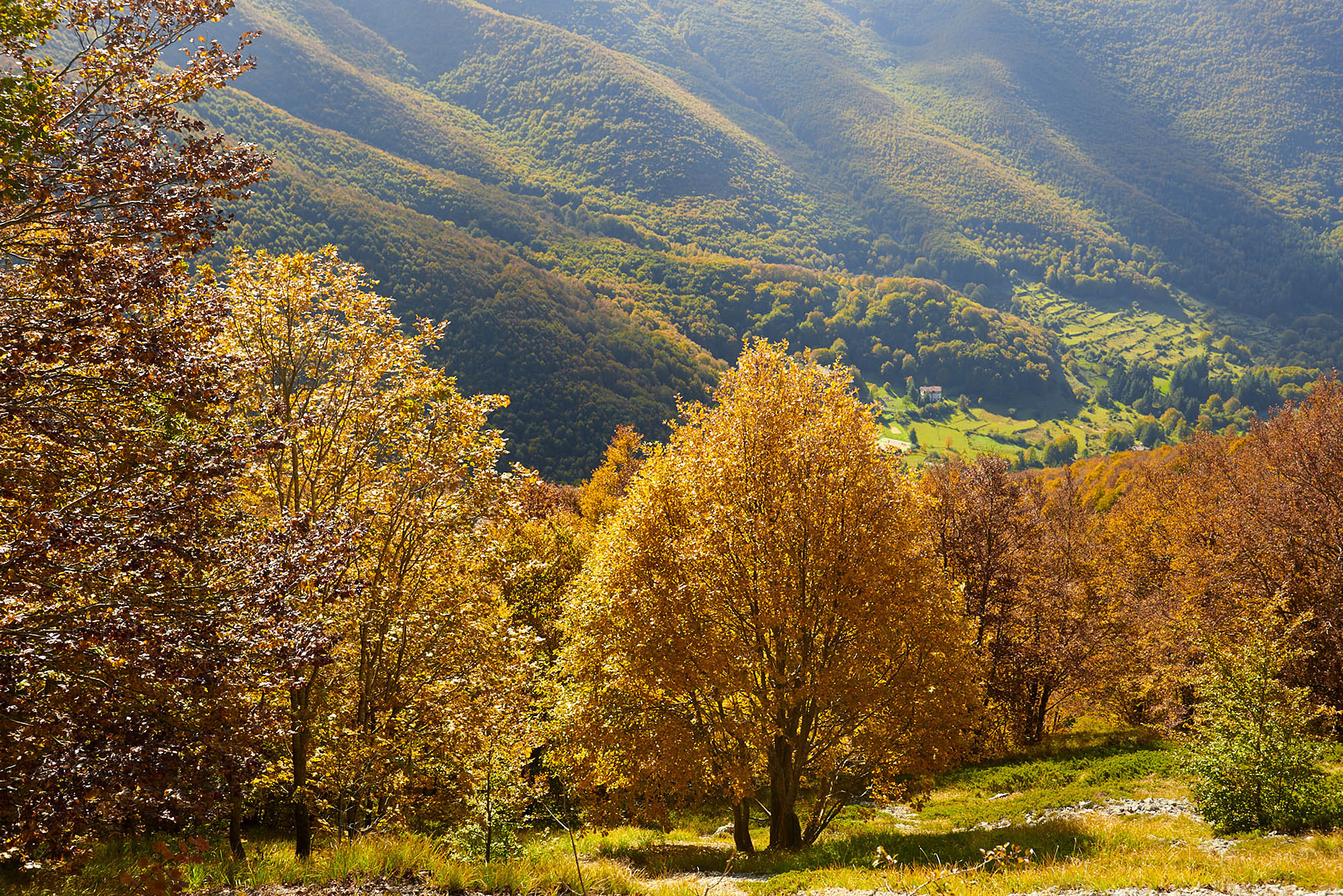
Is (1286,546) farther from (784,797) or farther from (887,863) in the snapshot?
(887,863)

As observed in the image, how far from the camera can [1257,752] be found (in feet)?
56.0

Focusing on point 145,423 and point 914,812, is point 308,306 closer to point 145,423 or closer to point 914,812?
point 145,423

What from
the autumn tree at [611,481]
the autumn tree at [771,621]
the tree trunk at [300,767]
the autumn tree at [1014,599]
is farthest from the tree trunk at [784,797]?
the autumn tree at [611,481]

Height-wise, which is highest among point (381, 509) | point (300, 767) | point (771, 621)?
point (381, 509)

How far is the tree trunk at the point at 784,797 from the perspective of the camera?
1964 centimetres

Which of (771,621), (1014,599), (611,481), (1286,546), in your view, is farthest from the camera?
(611,481)

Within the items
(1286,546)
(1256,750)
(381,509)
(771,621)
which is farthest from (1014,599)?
(381,509)

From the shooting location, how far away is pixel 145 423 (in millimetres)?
9484

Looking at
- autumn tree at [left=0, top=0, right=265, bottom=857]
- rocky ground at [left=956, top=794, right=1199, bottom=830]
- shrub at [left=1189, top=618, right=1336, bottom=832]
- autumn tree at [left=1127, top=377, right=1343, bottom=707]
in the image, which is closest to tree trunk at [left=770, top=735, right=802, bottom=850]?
rocky ground at [left=956, top=794, right=1199, bottom=830]

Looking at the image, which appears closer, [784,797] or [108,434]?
[108,434]

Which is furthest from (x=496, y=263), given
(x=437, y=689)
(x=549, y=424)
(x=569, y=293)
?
(x=437, y=689)

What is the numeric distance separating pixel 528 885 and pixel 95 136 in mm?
12265

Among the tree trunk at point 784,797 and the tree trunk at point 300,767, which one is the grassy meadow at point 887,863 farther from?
the tree trunk at point 784,797

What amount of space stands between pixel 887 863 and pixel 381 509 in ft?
46.1
